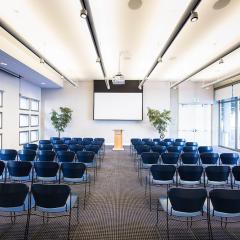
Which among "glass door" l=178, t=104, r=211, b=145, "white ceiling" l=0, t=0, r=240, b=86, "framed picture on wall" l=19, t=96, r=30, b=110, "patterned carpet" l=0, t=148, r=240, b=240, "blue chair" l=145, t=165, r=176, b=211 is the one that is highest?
"white ceiling" l=0, t=0, r=240, b=86

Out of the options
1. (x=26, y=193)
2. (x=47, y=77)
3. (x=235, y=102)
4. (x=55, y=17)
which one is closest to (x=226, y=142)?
(x=235, y=102)

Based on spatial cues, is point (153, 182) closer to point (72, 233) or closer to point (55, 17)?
point (72, 233)

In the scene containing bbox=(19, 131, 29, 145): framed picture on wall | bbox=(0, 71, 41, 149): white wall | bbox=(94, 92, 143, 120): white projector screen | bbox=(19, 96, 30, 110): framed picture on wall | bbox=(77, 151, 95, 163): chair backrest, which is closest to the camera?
bbox=(77, 151, 95, 163): chair backrest

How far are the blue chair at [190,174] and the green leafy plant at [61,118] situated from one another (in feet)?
32.6

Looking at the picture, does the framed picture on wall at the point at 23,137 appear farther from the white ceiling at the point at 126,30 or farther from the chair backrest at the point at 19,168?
the chair backrest at the point at 19,168

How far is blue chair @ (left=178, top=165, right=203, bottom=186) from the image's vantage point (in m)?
4.37

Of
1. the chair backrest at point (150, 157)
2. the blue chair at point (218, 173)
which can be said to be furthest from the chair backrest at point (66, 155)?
the blue chair at point (218, 173)

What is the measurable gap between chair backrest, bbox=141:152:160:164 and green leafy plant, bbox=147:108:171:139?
7443 mm

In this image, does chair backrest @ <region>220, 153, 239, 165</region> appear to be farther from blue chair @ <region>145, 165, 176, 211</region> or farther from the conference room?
blue chair @ <region>145, 165, 176, 211</region>

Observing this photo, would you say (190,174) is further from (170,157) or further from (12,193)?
(12,193)

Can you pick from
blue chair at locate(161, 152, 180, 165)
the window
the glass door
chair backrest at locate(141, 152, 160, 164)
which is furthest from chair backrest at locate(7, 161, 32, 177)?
the glass door

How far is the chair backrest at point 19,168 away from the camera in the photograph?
4.57m

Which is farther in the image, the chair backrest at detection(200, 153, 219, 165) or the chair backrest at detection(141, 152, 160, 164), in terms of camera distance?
the chair backrest at detection(200, 153, 219, 165)

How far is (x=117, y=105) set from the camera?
46.0 feet
